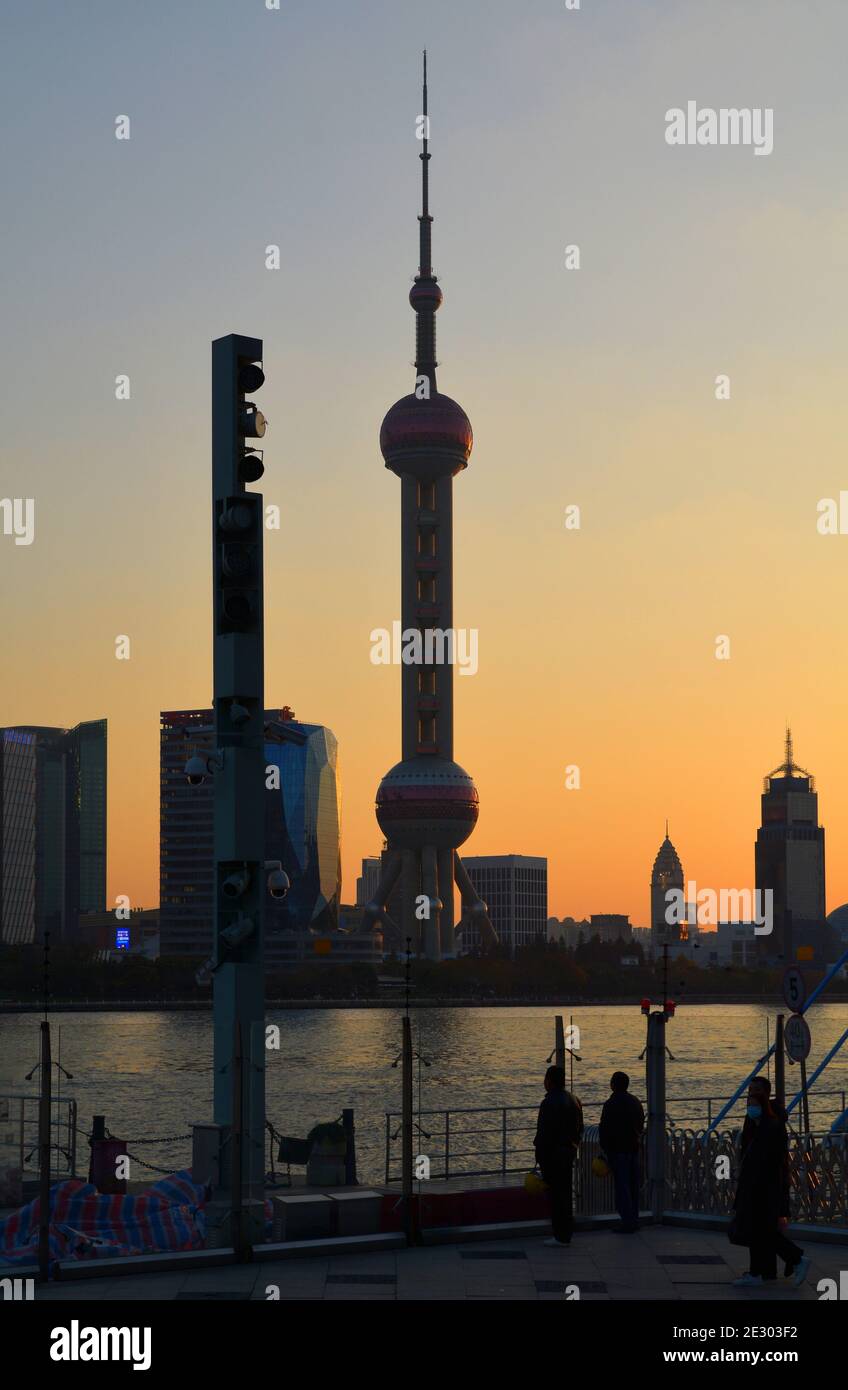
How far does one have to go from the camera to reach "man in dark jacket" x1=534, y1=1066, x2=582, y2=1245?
824 inches

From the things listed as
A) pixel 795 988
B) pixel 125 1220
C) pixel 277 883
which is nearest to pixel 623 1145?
pixel 277 883

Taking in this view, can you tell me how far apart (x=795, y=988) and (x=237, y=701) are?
9421 mm

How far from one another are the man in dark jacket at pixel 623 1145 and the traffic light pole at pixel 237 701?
4475 millimetres

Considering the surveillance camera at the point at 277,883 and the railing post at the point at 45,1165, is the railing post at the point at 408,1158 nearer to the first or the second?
the surveillance camera at the point at 277,883

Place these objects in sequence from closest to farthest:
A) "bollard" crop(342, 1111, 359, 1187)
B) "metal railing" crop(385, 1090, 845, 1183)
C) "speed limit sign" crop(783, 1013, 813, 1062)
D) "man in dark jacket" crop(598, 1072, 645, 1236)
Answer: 1. "man in dark jacket" crop(598, 1072, 645, 1236)
2. "speed limit sign" crop(783, 1013, 813, 1062)
3. "bollard" crop(342, 1111, 359, 1187)
4. "metal railing" crop(385, 1090, 845, 1183)

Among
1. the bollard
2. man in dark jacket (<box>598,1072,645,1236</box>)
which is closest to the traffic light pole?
man in dark jacket (<box>598,1072,645,1236</box>)

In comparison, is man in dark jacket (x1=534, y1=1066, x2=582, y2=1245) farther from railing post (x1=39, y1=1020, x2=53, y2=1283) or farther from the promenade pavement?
railing post (x1=39, y1=1020, x2=53, y2=1283)

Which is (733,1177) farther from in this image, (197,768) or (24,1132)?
(24,1132)

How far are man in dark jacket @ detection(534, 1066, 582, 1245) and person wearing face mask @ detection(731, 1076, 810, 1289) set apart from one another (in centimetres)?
284

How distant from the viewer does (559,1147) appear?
2092 cm
